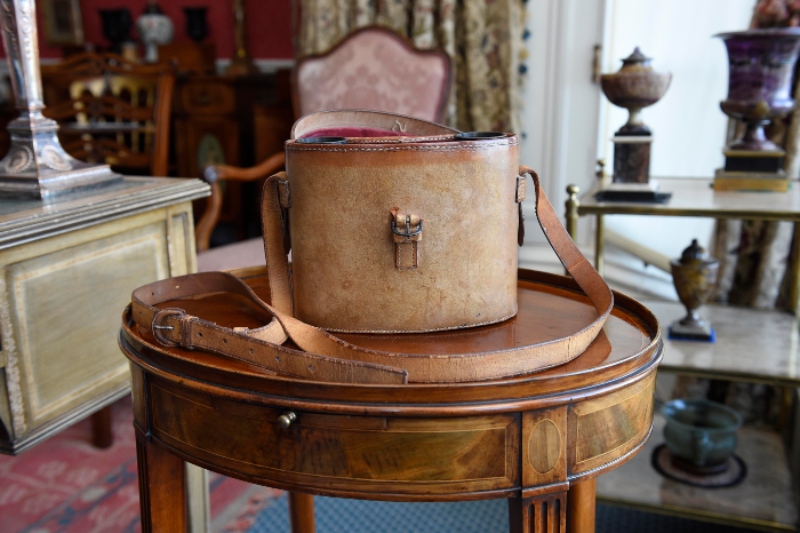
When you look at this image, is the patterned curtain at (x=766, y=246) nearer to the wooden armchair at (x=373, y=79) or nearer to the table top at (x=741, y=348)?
the table top at (x=741, y=348)

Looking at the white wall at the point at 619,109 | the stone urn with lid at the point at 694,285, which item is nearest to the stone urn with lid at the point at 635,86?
the stone urn with lid at the point at 694,285

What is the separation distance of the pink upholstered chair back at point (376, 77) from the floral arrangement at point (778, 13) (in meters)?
0.98

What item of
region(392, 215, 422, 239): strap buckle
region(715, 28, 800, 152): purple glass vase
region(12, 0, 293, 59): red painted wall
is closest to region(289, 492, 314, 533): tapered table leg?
region(392, 215, 422, 239): strap buckle

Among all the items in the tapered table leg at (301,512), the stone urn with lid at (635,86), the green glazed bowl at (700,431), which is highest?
the stone urn with lid at (635,86)

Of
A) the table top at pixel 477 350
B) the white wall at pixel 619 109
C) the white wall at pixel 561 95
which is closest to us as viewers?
the table top at pixel 477 350

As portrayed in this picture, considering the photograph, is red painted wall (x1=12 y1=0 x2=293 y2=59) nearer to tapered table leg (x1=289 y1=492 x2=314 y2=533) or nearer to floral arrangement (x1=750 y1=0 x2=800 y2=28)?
floral arrangement (x1=750 y1=0 x2=800 y2=28)

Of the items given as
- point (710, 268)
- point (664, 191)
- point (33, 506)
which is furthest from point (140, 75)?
point (710, 268)

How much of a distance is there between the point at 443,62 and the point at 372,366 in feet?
6.36

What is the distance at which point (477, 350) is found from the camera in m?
0.86

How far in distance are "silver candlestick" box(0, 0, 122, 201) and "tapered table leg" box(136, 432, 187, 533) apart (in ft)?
2.12

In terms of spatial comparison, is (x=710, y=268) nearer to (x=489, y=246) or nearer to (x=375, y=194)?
(x=489, y=246)

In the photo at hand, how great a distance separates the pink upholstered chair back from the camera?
8.21 ft

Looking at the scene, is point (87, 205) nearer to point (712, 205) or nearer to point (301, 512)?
point (301, 512)

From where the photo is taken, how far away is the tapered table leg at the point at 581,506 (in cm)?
90
